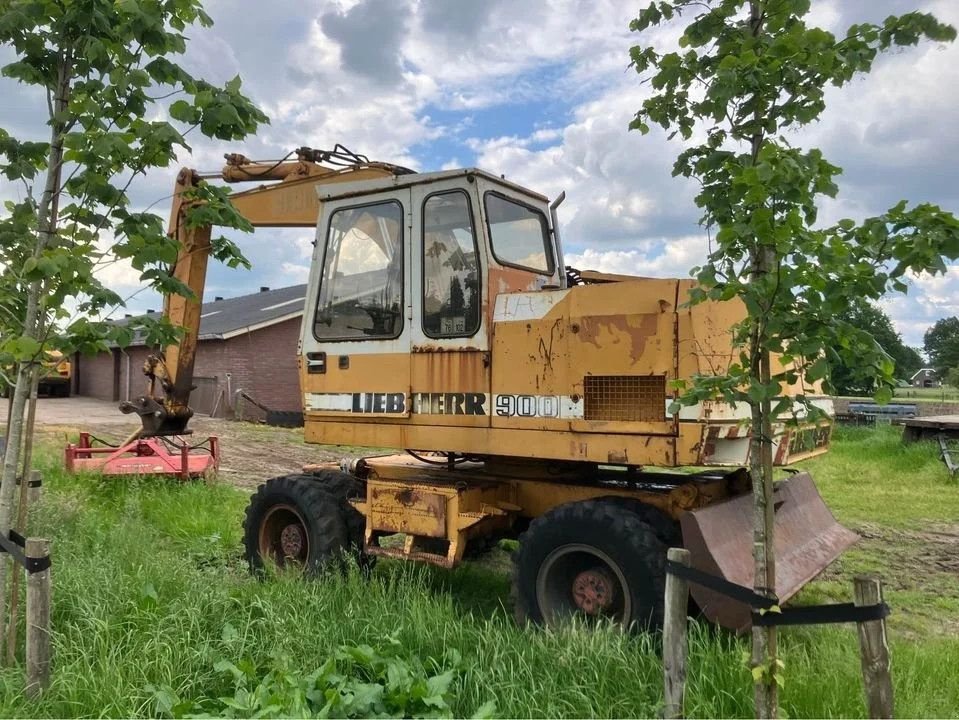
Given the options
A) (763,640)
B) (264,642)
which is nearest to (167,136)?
(264,642)

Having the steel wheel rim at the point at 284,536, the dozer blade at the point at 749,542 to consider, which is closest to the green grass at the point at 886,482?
the dozer blade at the point at 749,542

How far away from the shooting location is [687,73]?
3131mm

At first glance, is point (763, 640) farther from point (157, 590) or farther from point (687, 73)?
→ point (157, 590)

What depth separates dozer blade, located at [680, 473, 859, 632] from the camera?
4184 millimetres

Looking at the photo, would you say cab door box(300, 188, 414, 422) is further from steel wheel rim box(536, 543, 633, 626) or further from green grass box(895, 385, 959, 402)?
green grass box(895, 385, 959, 402)

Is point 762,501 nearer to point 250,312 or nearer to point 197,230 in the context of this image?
point 197,230

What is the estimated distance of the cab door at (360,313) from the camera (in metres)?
5.52

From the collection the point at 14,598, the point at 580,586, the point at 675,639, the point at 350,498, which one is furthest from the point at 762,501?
the point at 350,498

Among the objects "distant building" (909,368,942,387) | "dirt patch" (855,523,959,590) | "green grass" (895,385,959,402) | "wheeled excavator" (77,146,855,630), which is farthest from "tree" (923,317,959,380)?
"wheeled excavator" (77,146,855,630)

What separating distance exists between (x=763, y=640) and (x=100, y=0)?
13.2ft

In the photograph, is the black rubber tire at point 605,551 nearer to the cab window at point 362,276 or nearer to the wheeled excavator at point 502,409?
the wheeled excavator at point 502,409

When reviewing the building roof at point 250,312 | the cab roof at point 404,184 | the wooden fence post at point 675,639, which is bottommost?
the wooden fence post at point 675,639

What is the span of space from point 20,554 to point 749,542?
398cm

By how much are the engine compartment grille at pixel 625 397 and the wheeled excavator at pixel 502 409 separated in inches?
0.5
